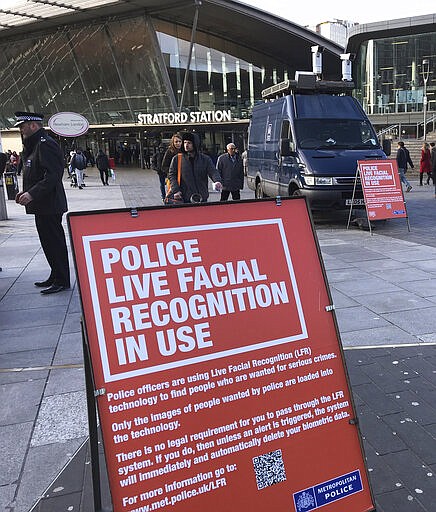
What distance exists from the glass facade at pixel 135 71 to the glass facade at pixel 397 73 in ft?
30.5

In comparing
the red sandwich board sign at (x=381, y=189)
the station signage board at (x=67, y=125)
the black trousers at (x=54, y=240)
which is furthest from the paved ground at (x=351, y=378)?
the station signage board at (x=67, y=125)

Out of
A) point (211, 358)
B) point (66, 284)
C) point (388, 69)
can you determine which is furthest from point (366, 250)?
point (388, 69)

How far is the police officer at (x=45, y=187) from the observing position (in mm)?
5602

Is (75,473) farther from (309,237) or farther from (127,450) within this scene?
(309,237)

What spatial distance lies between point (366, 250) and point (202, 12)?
3859 cm

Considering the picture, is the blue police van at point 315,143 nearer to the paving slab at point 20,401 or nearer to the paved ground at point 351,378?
the paved ground at point 351,378

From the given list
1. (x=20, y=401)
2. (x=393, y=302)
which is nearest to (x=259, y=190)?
(x=393, y=302)

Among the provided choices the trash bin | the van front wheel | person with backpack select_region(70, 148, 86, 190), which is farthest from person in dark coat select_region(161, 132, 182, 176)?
person with backpack select_region(70, 148, 86, 190)

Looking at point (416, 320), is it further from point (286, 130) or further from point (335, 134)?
point (286, 130)

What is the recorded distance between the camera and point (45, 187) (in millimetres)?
5594

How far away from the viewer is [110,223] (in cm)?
196

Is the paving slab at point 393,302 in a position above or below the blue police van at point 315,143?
below

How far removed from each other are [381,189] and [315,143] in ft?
6.47

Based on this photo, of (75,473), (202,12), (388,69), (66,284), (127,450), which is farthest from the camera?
(388,69)
